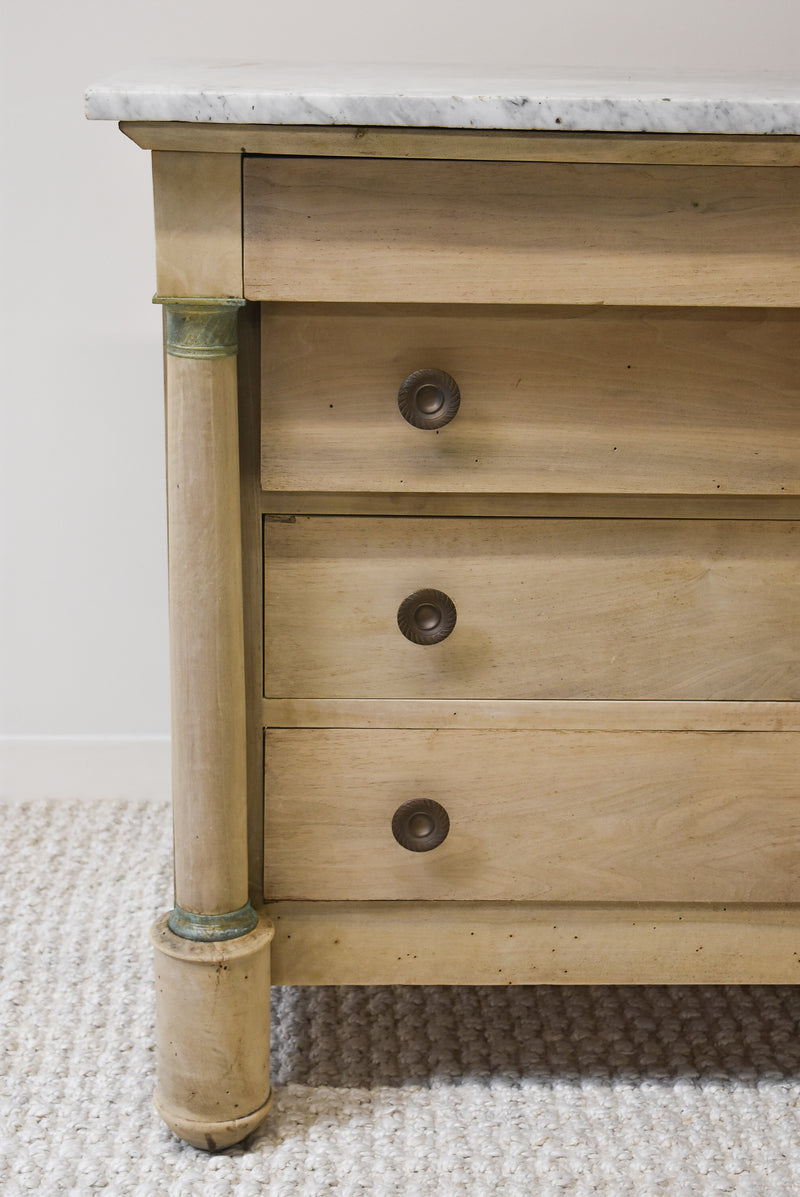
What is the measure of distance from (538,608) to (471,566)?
0.21ft

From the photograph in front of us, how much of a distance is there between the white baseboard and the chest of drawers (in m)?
0.69

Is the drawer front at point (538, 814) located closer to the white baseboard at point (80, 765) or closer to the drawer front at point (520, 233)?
the drawer front at point (520, 233)

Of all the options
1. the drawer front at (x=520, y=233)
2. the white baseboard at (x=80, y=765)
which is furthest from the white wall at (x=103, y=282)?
the drawer front at (x=520, y=233)

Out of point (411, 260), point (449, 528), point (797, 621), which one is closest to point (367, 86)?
point (411, 260)

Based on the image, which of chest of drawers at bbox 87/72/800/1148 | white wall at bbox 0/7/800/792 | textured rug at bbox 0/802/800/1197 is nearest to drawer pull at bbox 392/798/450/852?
chest of drawers at bbox 87/72/800/1148

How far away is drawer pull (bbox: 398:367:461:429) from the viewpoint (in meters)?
0.86

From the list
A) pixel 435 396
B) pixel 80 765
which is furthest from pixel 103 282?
pixel 435 396

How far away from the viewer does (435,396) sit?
2.87 feet

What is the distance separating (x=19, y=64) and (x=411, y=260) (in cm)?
85

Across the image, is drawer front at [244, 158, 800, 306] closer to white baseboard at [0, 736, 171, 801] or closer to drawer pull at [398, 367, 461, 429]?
drawer pull at [398, 367, 461, 429]

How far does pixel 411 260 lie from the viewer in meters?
0.83

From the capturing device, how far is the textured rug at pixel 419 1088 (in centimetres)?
92

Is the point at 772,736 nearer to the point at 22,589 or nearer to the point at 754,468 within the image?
the point at 754,468

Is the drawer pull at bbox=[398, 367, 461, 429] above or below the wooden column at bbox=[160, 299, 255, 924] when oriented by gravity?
above
